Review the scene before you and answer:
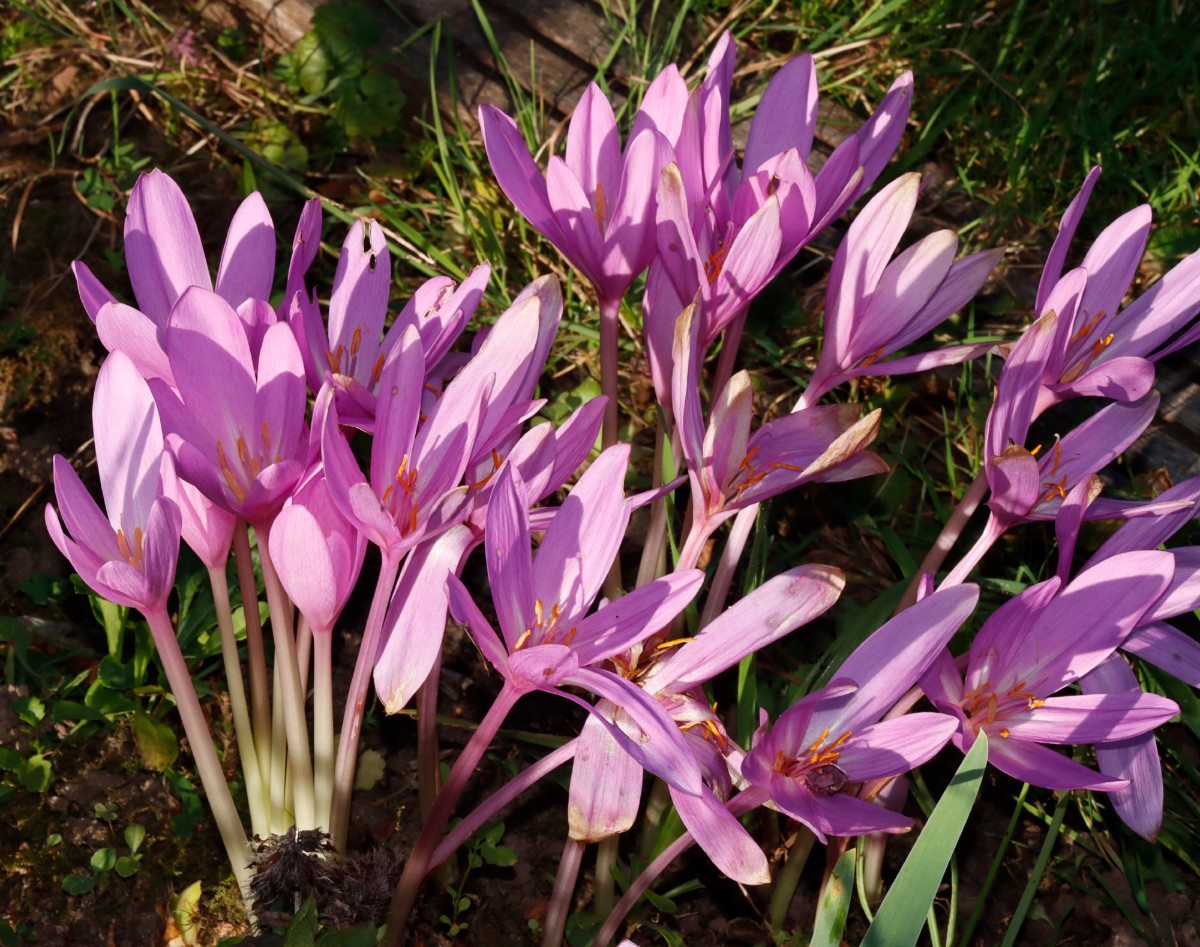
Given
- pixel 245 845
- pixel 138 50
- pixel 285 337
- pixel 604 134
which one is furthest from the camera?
pixel 138 50

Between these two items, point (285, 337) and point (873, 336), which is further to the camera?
point (873, 336)

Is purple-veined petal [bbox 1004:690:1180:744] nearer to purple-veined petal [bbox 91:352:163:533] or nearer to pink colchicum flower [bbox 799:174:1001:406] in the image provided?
pink colchicum flower [bbox 799:174:1001:406]

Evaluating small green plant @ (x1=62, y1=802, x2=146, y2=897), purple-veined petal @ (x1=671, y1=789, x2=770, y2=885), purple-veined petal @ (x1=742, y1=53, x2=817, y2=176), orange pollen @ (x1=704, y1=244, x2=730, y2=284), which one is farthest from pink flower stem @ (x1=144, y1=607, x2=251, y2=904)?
purple-veined petal @ (x1=742, y1=53, x2=817, y2=176)

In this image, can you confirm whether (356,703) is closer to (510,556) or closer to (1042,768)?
(510,556)

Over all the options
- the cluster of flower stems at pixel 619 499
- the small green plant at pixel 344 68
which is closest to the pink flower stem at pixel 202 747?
the cluster of flower stems at pixel 619 499

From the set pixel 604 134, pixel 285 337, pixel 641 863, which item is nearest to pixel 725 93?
pixel 604 134

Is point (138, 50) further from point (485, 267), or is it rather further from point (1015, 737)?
point (1015, 737)

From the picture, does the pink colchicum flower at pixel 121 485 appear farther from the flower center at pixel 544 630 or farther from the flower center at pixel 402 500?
the flower center at pixel 544 630
